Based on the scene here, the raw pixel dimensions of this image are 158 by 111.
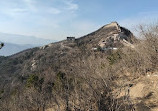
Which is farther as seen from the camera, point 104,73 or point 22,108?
point 22,108

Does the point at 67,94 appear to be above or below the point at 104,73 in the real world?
below

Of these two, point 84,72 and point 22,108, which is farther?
point 22,108

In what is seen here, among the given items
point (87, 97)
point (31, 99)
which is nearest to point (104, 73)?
point (87, 97)

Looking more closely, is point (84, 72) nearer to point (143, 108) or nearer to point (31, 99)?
point (143, 108)

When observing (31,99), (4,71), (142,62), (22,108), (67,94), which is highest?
(142,62)

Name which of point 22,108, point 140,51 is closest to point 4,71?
point 22,108

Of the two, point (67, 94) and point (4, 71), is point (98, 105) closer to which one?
point (67, 94)

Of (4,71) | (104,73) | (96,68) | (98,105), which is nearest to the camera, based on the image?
(98,105)

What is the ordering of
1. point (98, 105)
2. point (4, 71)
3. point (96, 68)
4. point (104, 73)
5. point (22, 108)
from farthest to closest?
point (4, 71) → point (22, 108) → point (96, 68) → point (104, 73) → point (98, 105)

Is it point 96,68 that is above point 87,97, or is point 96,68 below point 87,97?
above
